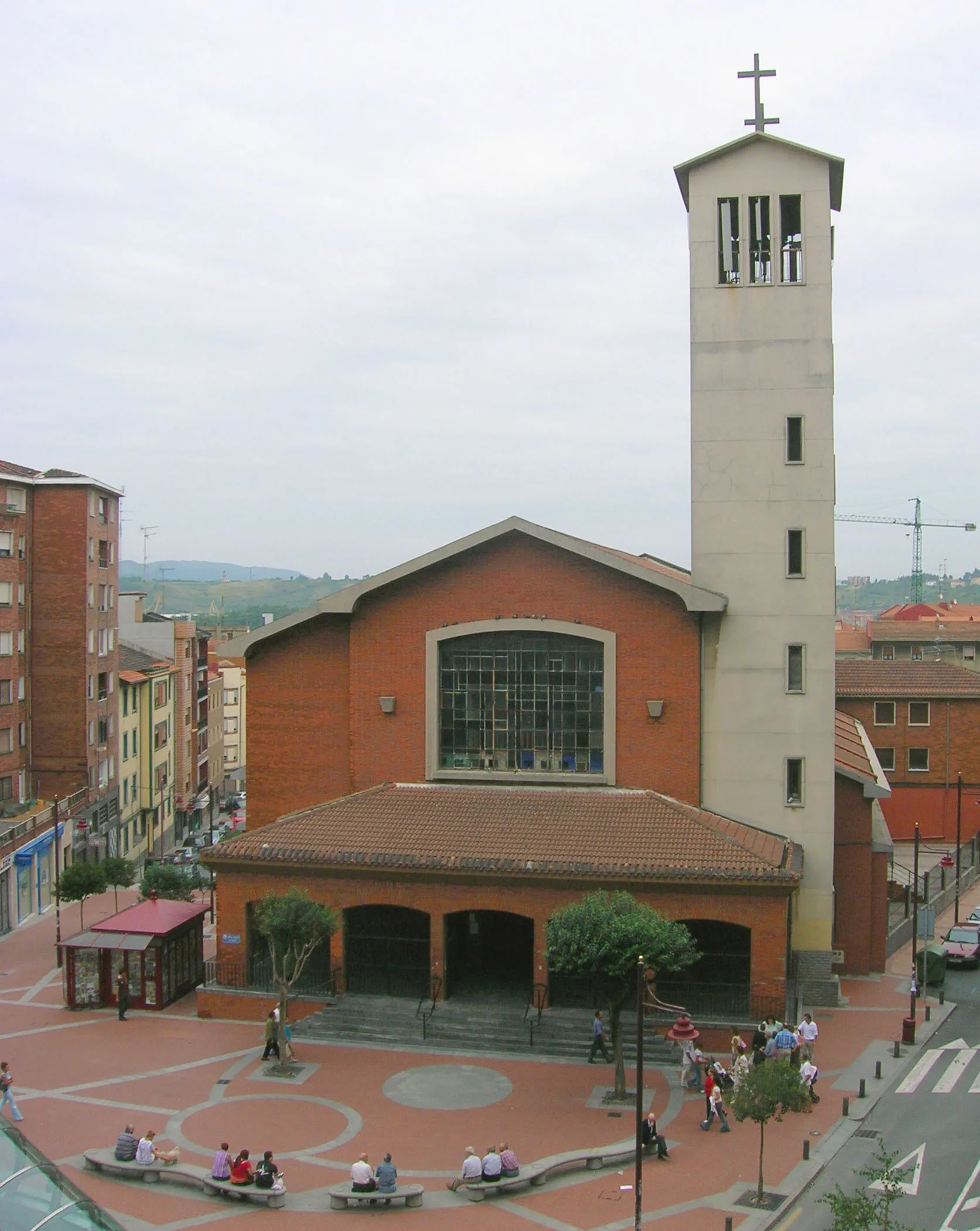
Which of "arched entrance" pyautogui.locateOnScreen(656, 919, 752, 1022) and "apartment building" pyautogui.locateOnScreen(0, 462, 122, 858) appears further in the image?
"apartment building" pyautogui.locateOnScreen(0, 462, 122, 858)

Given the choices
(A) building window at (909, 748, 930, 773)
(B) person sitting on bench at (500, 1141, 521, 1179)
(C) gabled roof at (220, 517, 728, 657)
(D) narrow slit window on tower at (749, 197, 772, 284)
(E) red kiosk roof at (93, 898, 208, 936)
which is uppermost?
(D) narrow slit window on tower at (749, 197, 772, 284)

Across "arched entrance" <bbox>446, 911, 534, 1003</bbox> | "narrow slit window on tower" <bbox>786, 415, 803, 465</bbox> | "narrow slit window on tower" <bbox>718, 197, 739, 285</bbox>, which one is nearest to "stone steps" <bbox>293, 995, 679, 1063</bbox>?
"arched entrance" <bbox>446, 911, 534, 1003</bbox>

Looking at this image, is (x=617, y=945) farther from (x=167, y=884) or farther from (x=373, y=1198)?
(x=167, y=884)

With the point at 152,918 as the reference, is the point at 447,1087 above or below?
below

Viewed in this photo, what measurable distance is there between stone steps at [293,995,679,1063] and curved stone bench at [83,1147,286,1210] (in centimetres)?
837

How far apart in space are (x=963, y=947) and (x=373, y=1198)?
2707 cm

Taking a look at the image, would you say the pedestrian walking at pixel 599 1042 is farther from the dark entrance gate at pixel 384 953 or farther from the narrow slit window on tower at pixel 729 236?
the narrow slit window on tower at pixel 729 236

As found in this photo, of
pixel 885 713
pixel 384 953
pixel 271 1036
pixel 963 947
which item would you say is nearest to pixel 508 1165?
pixel 271 1036

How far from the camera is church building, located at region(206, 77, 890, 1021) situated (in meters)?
36.1

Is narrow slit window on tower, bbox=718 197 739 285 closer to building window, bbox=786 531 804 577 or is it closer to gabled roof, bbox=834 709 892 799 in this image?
building window, bbox=786 531 804 577

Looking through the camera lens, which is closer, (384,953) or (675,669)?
(384,953)

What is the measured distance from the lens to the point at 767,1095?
22453 millimetres

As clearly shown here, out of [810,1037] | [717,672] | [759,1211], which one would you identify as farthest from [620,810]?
[759,1211]

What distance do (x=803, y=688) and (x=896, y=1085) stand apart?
1161cm
